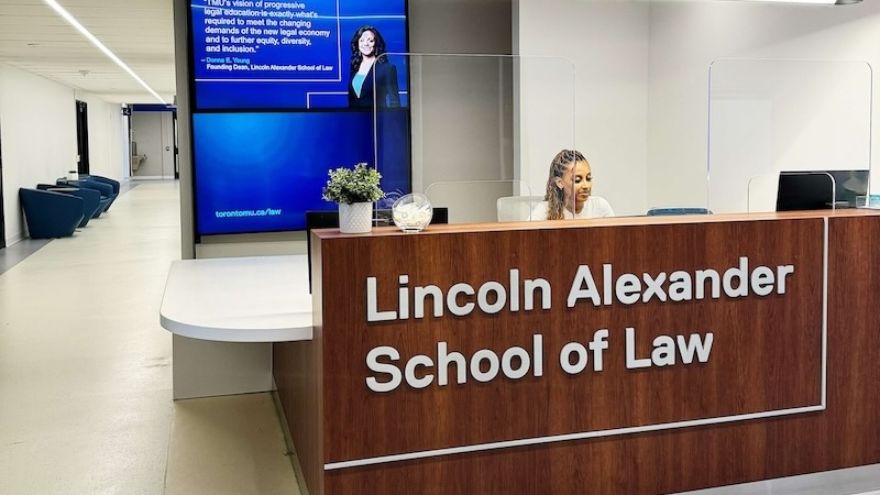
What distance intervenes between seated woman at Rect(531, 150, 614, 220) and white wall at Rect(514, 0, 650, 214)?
227cm

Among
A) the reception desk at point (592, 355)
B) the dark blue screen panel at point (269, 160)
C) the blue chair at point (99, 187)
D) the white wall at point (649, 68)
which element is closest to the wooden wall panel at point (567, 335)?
the reception desk at point (592, 355)

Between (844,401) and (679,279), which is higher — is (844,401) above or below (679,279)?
below

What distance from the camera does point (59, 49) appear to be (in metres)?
10.5

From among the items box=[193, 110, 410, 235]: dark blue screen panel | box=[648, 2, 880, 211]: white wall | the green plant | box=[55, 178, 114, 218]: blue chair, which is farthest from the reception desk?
box=[55, 178, 114, 218]: blue chair

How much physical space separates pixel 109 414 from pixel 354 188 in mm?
2596

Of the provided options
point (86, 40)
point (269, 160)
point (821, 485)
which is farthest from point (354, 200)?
point (86, 40)

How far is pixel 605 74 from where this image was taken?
674cm

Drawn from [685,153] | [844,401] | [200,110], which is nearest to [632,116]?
[685,153]

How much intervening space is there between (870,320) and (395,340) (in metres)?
1.94

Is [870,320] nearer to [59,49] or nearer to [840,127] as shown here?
[840,127]

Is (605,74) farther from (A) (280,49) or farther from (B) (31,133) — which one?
(B) (31,133)

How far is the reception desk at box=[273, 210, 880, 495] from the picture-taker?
275 cm

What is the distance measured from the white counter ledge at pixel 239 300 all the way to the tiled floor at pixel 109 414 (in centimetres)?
77

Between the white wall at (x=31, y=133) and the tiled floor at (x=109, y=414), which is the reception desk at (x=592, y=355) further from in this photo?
the white wall at (x=31, y=133)
